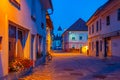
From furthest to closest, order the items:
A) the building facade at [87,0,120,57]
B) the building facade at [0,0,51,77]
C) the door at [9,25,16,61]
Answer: the building facade at [87,0,120,57], the door at [9,25,16,61], the building facade at [0,0,51,77]

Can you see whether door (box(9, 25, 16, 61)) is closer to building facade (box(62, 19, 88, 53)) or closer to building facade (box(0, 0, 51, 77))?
building facade (box(0, 0, 51, 77))

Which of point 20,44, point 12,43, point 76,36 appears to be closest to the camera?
point 12,43

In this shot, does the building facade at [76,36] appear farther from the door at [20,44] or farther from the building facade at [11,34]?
the door at [20,44]

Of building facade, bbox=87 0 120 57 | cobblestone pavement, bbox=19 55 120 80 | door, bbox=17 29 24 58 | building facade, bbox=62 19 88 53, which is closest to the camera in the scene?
cobblestone pavement, bbox=19 55 120 80

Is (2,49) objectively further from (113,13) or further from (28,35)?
(113,13)

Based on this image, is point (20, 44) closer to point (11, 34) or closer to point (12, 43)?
point (12, 43)

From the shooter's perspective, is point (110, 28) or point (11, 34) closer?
point (11, 34)

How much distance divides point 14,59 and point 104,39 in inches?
825

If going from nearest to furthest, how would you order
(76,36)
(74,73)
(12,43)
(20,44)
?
1. (12,43)
2. (20,44)
3. (74,73)
4. (76,36)

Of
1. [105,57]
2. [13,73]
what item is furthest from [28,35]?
[105,57]

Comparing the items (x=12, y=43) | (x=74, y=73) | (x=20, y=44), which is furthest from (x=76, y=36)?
(x=12, y=43)

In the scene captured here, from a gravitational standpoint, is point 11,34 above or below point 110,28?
below

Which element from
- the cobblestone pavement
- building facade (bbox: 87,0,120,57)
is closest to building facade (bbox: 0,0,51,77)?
the cobblestone pavement

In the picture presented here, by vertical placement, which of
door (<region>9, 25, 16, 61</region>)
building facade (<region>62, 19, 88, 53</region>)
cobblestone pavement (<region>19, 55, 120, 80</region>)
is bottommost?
cobblestone pavement (<region>19, 55, 120, 80</region>)
